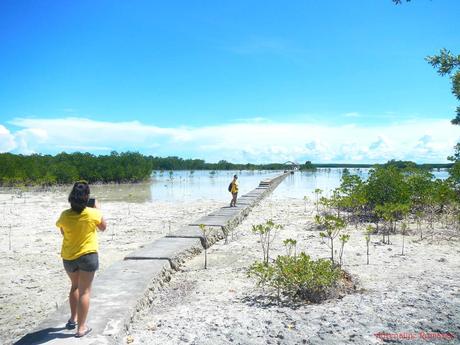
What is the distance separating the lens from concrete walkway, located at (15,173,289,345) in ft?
10.4

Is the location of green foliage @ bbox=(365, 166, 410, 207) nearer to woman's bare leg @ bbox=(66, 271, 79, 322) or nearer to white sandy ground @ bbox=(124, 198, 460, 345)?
white sandy ground @ bbox=(124, 198, 460, 345)

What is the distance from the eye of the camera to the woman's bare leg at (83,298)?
318cm

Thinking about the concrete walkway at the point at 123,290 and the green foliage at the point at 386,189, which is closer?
the concrete walkway at the point at 123,290

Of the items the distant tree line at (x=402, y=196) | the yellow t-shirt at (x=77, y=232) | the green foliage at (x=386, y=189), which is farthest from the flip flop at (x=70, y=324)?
the green foliage at (x=386, y=189)

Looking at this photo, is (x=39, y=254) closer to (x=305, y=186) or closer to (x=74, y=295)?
(x=74, y=295)

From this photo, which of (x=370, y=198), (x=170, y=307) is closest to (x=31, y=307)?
(x=170, y=307)

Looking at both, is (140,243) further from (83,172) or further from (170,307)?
(83,172)

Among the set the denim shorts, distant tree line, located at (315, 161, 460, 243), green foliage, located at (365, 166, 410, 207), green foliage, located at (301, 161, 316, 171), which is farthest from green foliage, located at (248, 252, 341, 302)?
green foliage, located at (301, 161, 316, 171)

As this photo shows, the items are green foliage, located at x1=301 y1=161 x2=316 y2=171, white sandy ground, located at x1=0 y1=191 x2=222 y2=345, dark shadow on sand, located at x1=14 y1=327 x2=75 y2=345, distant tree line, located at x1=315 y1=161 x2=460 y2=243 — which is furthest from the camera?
green foliage, located at x1=301 y1=161 x2=316 y2=171

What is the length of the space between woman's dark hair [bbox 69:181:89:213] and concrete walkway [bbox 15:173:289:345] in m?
0.99

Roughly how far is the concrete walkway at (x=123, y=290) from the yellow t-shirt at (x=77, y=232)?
615 mm

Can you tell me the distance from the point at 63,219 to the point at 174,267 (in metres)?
2.66

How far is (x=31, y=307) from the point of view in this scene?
475 centimetres

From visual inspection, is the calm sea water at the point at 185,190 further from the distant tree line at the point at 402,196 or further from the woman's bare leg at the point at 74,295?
the woman's bare leg at the point at 74,295
